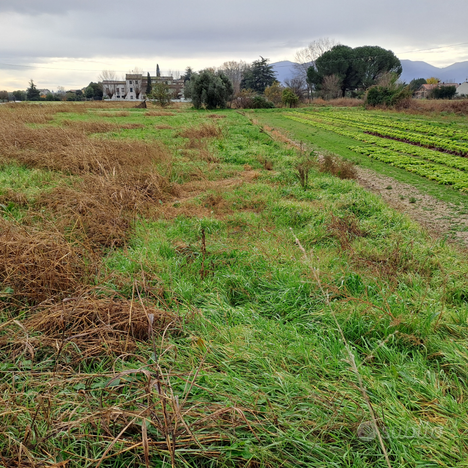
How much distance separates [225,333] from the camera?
2906 millimetres

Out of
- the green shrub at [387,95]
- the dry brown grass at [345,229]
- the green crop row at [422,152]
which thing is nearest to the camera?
the dry brown grass at [345,229]

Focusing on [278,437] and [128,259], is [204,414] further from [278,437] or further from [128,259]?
[128,259]

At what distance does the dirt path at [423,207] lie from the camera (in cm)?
594

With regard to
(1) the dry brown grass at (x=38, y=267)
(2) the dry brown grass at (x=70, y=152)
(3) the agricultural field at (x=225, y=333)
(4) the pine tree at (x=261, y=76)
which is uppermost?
(4) the pine tree at (x=261, y=76)

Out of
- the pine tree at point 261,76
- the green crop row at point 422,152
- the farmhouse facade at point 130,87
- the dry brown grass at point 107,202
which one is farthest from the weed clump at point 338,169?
the farmhouse facade at point 130,87

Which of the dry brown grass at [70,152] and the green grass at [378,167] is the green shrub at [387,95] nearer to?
the green grass at [378,167]

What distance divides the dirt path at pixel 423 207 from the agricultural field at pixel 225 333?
0.67 m

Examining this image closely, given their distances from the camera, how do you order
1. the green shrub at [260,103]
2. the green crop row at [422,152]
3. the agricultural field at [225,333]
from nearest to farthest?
the agricultural field at [225,333], the green crop row at [422,152], the green shrub at [260,103]

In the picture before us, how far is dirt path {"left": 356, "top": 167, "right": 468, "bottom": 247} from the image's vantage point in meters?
5.94

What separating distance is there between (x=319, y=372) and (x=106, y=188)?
214 inches

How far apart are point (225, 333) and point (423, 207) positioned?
20.7 ft

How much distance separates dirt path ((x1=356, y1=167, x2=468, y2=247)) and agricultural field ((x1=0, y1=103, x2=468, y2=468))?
666 mm

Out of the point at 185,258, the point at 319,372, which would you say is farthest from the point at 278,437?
the point at 185,258

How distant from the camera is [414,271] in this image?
13.8 ft
